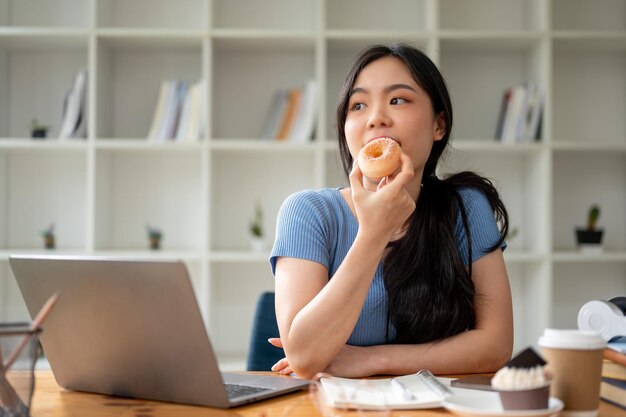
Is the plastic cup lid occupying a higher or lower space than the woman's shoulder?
lower

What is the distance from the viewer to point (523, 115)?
3291mm

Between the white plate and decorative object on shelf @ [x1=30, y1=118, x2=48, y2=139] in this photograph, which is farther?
decorative object on shelf @ [x1=30, y1=118, x2=48, y2=139]

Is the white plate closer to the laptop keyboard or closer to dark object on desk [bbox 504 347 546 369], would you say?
dark object on desk [bbox 504 347 546 369]

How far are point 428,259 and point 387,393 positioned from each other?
2.01 feet

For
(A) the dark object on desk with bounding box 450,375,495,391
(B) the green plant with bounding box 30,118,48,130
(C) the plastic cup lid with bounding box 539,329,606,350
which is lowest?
(A) the dark object on desk with bounding box 450,375,495,391

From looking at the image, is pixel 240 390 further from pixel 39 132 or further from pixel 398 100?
pixel 39 132

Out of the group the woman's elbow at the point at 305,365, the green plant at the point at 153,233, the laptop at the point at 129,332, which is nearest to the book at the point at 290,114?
the green plant at the point at 153,233

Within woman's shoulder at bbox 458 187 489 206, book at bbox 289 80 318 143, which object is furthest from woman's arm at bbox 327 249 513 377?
book at bbox 289 80 318 143

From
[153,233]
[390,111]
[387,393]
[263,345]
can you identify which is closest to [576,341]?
[387,393]

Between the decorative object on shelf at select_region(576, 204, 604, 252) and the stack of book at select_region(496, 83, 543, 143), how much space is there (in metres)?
0.45

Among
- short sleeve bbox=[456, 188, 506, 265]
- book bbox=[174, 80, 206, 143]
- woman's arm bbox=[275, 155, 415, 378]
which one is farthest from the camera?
book bbox=[174, 80, 206, 143]

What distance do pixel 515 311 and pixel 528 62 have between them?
117 centimetres

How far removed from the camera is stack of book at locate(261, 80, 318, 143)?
3.26m

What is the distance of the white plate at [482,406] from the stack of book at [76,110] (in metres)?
2.59
